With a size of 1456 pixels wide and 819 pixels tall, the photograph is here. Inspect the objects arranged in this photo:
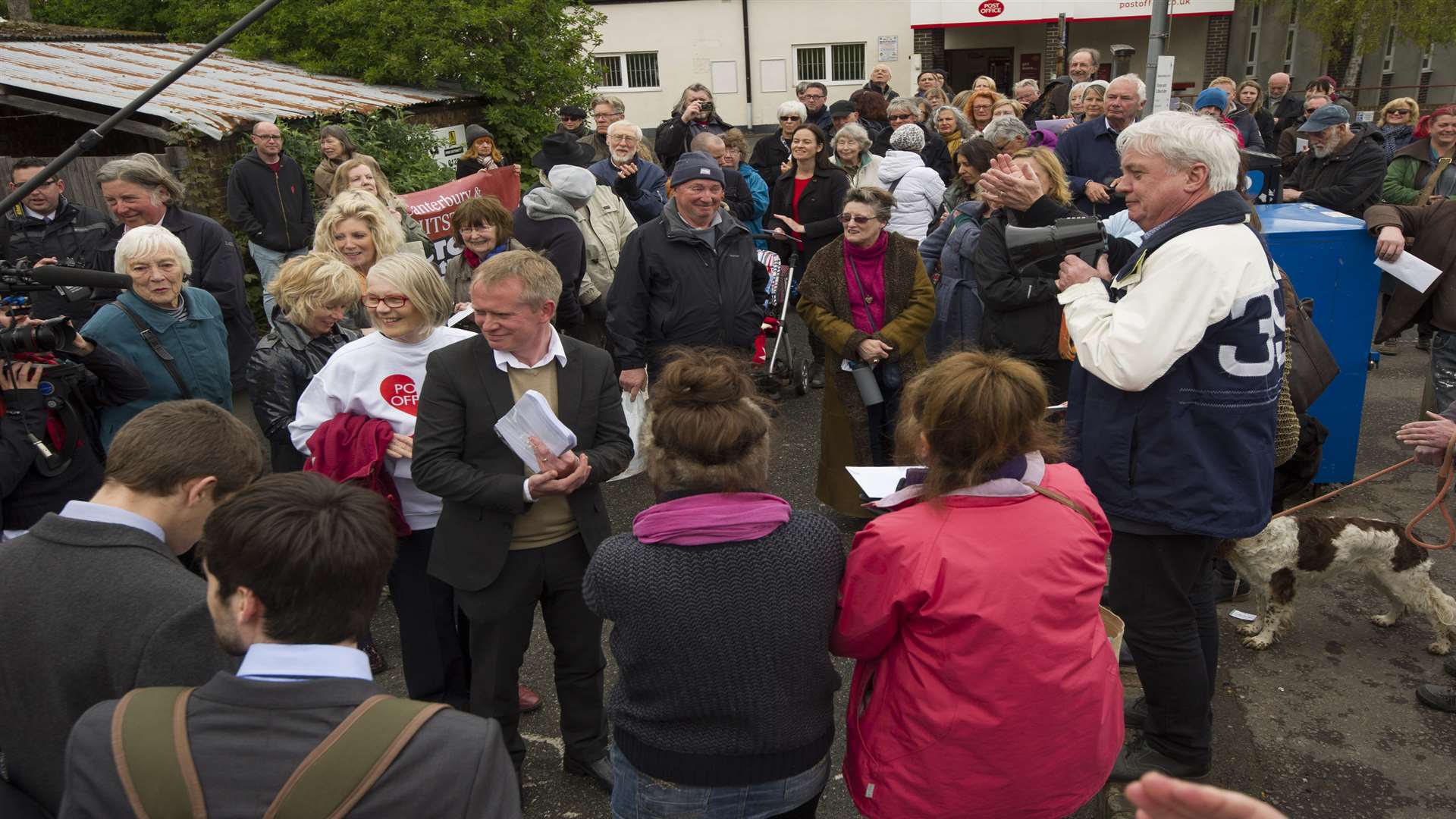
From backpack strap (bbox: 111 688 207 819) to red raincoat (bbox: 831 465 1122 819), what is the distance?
1.26 meters

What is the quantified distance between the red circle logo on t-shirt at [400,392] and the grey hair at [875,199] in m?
2.40

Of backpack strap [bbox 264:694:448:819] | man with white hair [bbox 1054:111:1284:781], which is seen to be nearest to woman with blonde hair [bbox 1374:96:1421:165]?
man with white hair [bbox 1054:111:1284:781]

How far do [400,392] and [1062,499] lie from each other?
234cm

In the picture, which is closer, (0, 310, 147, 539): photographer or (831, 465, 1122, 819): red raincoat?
(831, 465, 1122, 819): red raincoat

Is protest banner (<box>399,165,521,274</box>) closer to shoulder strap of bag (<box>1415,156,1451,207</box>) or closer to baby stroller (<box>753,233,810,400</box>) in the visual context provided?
baby stroller (<box>753,233,810,400</box>)

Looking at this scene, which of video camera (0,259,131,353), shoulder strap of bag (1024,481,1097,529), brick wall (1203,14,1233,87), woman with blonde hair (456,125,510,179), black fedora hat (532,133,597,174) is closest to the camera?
shoulder strap of bag (1024,481,1097,529)

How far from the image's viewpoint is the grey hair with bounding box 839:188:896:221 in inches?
197

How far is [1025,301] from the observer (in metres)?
4.71

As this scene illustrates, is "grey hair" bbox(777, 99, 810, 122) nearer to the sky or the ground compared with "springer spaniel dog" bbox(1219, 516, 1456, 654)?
nearer to the sky

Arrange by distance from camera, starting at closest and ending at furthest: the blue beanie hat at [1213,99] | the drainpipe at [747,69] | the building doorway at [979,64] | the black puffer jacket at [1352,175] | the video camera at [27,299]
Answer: the video camera at [27,299] < the black puffer jacket at [1352,175] < the blue beanie hat at [1213,99] < the drainpipe at [747,69] < the building doorway at [979,64]

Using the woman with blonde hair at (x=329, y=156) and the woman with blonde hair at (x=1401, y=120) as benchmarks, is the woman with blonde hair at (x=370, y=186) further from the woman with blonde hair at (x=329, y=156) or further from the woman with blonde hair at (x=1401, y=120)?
the woman with blonde hair at (x=1401, y=120)

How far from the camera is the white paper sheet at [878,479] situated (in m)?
2.61

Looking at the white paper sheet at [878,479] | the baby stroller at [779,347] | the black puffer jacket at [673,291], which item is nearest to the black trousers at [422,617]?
the white paper sheet at [878,479]

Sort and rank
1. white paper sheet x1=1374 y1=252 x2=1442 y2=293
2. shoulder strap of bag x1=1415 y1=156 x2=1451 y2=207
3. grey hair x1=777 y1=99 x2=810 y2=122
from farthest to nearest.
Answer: grey hair x1=777 y1=99 x2=810 y2=122
shoulder strap of bag x1=1415 y1=156 x2=1451 y2=207
white paper sheet x1=1374 y1=252 x2=1442 y2=293
